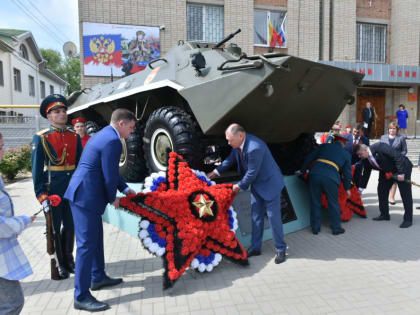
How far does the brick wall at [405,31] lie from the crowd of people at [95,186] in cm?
1399

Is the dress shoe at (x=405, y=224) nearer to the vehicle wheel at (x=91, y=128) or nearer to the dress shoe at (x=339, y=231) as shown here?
the dress shoe at (x=339, y=231)

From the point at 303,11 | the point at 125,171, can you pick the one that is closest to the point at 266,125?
the point at 125,171

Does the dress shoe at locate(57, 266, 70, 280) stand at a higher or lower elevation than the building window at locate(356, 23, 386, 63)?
lower

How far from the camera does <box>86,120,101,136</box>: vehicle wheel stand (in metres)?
7.72

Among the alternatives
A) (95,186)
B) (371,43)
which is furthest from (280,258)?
(371,43)

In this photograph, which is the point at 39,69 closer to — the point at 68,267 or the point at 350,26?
the point at 350,26

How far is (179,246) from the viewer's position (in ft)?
12.1

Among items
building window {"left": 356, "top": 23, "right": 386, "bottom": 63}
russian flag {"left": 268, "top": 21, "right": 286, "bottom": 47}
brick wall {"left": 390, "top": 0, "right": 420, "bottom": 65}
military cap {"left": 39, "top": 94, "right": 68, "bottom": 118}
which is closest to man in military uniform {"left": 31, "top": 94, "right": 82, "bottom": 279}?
military cap {"left": 39, "top": 94, "right": 68, "bottom": 118}

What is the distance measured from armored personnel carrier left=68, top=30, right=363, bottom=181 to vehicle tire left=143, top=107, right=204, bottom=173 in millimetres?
14

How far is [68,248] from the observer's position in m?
4.03

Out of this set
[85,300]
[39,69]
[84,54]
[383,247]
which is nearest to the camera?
[85,300]

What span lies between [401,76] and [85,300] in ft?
54.9

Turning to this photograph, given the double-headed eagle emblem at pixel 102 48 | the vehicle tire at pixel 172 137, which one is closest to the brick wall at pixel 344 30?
the double-headed eagle emblem at pixel 102 48

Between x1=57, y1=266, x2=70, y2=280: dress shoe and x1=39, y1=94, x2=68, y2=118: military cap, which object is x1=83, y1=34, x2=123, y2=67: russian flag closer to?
x1=39, y1=94, x2=68, y2=118: military cap
